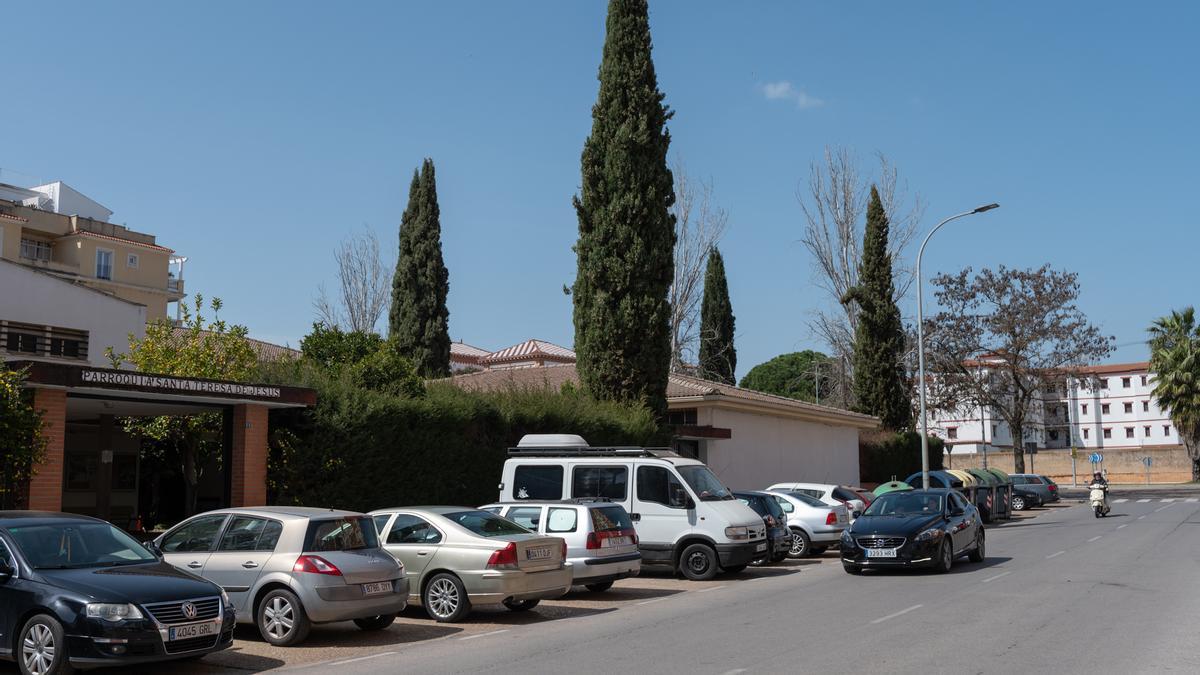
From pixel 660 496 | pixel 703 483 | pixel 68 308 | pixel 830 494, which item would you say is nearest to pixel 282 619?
pixel 660 496

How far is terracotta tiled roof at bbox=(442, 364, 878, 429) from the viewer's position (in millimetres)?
31766

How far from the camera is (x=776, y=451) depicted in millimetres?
36781

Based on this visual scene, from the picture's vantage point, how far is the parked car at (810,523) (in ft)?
75.1

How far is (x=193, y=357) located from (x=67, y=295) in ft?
40.3

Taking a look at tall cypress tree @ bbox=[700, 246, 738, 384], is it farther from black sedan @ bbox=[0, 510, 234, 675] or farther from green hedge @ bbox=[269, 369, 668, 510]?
black sedan @ bbox=[0, 510, 234, 675]

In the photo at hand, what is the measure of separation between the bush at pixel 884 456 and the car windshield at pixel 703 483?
27299 mm

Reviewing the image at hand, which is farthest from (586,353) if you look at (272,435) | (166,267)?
(166,267)

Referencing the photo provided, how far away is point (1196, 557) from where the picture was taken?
20.7 m

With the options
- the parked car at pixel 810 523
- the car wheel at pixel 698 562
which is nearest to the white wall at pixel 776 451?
the parked car at pixel 810 523

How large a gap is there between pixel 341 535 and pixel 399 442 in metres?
8.32

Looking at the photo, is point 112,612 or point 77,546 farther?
point 77,546

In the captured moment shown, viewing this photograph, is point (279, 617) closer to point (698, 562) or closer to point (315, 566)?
point (315, 566)

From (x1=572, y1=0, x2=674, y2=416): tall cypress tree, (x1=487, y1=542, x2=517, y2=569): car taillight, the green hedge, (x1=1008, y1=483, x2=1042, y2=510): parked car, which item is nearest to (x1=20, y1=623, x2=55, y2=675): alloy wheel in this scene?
(x1=487, y1=542, x2=517, y2=569): car taillight

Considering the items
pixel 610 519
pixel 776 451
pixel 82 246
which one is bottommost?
pixel 610 519
